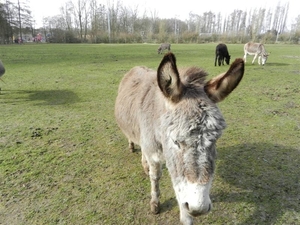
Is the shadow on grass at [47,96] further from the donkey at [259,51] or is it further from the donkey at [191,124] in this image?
the donkey at [259,51]

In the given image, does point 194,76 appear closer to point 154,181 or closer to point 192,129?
point 192,129

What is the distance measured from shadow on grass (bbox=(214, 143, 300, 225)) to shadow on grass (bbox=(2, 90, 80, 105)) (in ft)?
20.1

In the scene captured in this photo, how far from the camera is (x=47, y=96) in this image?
837cm

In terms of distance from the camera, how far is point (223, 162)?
3.99 metres

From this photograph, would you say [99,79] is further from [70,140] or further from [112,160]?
[112,160]

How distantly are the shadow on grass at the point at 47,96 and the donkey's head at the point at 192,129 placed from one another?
663cm

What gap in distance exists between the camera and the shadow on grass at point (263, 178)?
293 centimetres

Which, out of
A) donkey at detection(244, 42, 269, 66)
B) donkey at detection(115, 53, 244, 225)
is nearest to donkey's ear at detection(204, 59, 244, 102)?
donkey at detection(115, 53, 244, 225)

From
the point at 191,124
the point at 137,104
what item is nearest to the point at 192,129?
the point at 191,124

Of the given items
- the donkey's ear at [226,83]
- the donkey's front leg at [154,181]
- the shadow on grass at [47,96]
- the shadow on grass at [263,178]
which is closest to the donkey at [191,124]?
the donkey's ear at [226,83]

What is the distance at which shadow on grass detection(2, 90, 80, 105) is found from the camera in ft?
25.4

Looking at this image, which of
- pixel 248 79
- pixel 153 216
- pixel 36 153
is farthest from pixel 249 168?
pixel 248 79

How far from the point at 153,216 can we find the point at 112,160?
1627 millimetres

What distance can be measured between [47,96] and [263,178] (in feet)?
26.6
